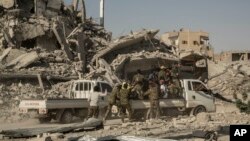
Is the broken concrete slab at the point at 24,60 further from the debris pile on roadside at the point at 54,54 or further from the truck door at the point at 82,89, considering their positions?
the truck door at the point at 82,89

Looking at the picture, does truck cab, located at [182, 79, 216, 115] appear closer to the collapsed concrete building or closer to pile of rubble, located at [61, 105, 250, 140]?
pile of rubble, located at [61, 105, 250, 140]

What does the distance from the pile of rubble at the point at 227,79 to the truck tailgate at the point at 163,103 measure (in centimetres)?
1263

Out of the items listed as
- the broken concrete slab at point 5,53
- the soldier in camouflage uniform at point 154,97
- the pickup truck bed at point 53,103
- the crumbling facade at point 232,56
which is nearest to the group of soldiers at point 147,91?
the soldier in camouflage uniform at point 154,97

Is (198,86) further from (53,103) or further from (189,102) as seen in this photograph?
(53,103)

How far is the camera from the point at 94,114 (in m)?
17.9

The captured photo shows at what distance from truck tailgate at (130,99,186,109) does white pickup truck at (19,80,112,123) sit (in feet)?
4.46

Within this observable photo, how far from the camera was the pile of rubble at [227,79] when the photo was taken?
1299 inches

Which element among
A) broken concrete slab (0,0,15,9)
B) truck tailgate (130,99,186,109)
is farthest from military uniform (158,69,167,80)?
broken concrete slab (0,0,15,9)

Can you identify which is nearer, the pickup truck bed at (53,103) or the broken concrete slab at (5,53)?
the pickup truck bed at (53,103)

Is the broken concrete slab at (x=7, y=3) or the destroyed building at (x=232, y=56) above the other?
the broken concrete slab at (x=7, y=3)

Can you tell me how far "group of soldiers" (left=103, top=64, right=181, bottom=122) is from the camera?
17.1m

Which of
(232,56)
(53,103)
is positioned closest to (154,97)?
(53,103)

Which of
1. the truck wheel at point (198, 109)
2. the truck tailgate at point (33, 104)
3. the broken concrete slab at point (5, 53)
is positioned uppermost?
the broken concrete slab at point (5, 53)

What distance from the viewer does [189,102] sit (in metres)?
20.6
